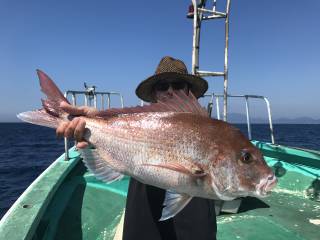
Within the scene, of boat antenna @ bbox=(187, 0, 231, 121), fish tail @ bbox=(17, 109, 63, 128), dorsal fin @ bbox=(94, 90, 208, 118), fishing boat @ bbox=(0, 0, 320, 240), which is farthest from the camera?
boat antenna @ bbox=(187, 0, 231, 121)

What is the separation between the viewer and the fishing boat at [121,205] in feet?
12.4

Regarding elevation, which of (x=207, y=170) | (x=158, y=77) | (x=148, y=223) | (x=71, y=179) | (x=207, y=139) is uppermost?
(x=158, y=77)

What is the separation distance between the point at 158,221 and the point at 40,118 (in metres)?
1.16

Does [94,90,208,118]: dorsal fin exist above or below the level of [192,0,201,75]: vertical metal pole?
below

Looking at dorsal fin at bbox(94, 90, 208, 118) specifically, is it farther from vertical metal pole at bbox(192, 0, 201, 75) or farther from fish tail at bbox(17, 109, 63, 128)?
vertical metal pole at bbox(192, 0, 201, 75)

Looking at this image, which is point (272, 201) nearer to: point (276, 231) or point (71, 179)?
point (276, 231)

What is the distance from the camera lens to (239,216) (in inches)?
205

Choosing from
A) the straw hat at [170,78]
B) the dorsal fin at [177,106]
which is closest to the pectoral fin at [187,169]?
the dorsal fin at [177,106]

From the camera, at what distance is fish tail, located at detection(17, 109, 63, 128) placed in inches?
91.5

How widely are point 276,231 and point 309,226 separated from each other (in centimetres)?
55

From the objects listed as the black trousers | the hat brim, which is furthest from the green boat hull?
the hat brim

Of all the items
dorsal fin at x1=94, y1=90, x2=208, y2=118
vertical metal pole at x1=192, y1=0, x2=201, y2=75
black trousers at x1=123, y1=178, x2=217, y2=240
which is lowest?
black trousers at x1=123, y1=178, x2=217, y2=240

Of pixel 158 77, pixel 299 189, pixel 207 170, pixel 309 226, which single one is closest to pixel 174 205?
pixel 207 170

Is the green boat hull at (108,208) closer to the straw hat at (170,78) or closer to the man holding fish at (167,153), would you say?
the man holding fish at (167,153)
